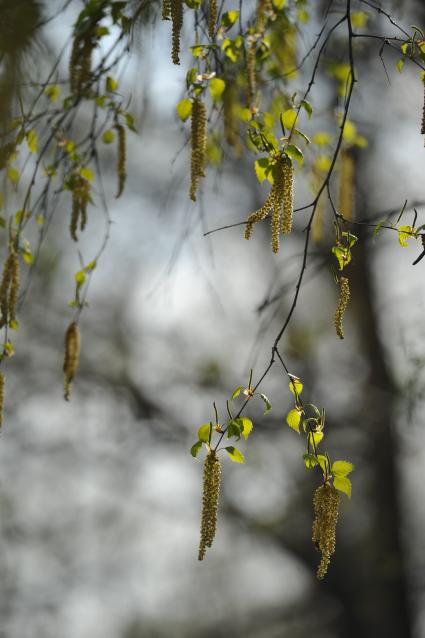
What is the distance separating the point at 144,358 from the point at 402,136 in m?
2.59

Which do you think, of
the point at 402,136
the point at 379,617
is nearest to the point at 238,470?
the point at 379,617

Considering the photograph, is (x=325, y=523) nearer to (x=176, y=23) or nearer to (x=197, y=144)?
(x=197, y=144)

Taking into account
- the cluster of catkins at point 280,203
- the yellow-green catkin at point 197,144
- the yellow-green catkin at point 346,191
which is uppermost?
the yellow-green catkin at point 346,191

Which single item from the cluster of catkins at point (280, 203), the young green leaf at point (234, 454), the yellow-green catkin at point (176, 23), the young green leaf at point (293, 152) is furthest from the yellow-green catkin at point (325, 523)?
the yellow-green catkin at point (176, 23)

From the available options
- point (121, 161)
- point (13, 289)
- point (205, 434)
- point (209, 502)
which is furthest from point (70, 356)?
Result: point (121, 161)

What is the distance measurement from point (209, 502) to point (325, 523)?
225 mm

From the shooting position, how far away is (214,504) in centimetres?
151

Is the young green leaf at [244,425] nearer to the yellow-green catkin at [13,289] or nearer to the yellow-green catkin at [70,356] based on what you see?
the yellow-green catkin at [70,356]

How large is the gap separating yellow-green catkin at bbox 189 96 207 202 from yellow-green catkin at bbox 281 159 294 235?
18cm

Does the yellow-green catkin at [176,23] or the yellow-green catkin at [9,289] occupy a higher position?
the yellow-green catkin at [176,23]

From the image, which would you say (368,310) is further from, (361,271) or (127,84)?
(127,84)

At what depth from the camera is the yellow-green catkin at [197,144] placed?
5.46 ft

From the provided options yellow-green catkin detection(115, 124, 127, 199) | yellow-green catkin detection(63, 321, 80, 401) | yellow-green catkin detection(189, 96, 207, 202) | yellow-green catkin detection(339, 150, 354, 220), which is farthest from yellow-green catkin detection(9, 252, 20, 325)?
yellow-green catkin detection(339, 150, 354, 220)

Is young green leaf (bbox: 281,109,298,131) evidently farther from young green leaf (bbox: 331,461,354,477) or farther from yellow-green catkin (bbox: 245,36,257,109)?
young green leaf (bbox: 331,461,354,477)
